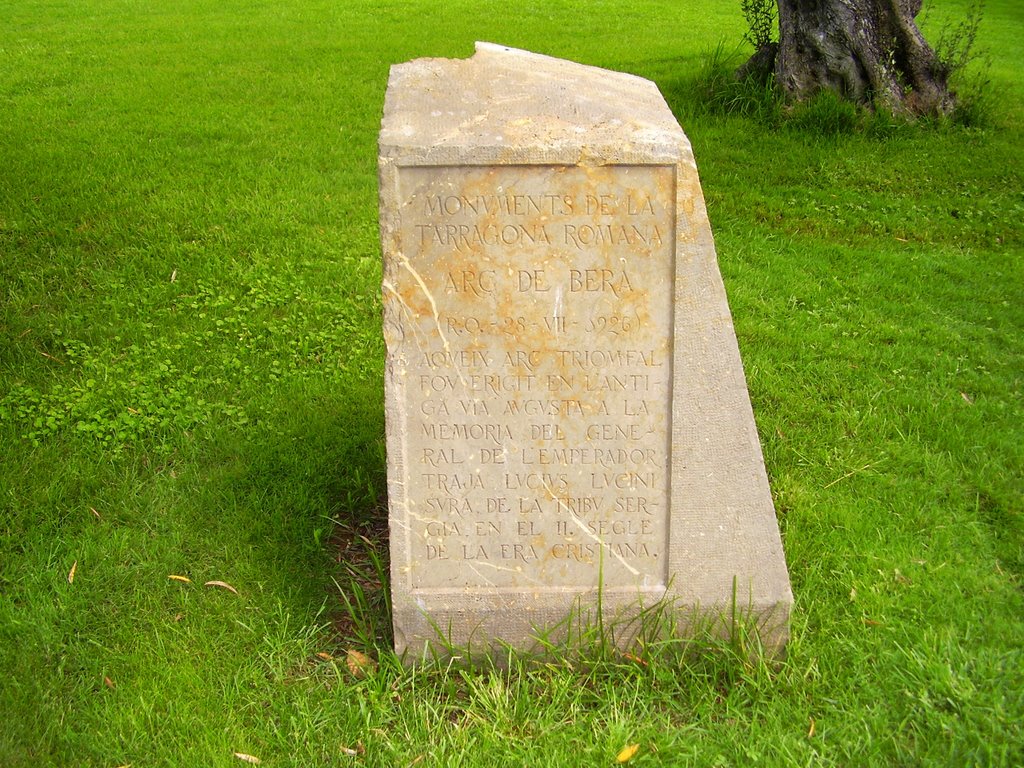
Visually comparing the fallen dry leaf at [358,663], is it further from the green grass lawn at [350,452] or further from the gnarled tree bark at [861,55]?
the gnarled tree bark at [861,55]

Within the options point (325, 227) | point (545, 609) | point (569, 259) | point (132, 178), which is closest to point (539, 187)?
point (569, 259)

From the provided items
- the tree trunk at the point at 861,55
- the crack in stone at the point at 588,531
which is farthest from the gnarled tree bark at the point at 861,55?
the crack in stone at the point at 588,531

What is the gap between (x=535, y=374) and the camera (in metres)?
3.06

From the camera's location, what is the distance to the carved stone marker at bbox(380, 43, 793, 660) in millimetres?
2918

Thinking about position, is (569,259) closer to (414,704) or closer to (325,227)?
(414,704)

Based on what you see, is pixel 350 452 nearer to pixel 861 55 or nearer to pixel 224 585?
pixel 224 585

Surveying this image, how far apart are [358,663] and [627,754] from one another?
3.03ft

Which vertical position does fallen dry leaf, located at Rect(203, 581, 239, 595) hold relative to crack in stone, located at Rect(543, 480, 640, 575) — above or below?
below

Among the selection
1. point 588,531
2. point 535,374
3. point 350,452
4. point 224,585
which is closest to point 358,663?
point 224,585

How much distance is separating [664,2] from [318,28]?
5564 mm

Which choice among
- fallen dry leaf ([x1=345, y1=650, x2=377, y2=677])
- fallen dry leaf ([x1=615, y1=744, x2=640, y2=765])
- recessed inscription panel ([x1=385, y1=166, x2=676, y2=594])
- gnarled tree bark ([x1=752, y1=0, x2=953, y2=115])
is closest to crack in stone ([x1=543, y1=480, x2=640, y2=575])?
recessed inscription panel ([x1=385, y1=166, x2=676, y2=594])

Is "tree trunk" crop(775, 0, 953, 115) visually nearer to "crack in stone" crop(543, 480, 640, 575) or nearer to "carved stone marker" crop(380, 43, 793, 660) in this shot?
"carved stone marker" crop(380, 43, 793, 660)

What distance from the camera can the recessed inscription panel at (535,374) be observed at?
2.93 metres

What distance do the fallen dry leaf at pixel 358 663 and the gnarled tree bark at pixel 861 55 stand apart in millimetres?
6182
